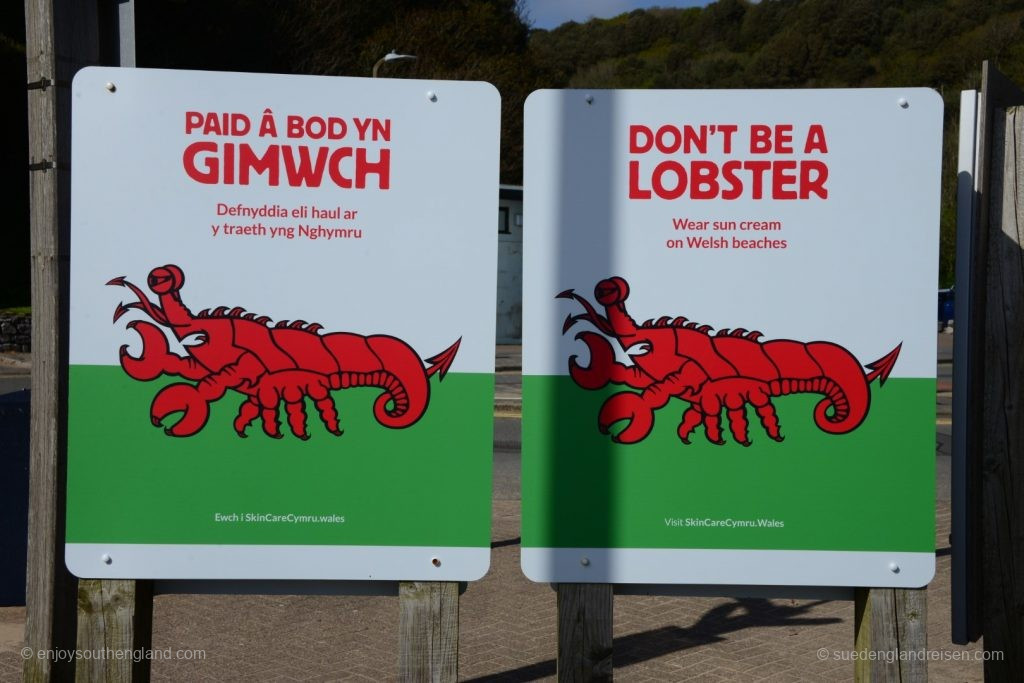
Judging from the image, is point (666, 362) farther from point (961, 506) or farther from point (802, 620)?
point (802, 620)

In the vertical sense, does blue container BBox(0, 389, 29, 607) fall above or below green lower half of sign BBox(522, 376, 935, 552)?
below

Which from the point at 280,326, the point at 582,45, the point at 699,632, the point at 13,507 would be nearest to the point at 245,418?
the point at 280,326

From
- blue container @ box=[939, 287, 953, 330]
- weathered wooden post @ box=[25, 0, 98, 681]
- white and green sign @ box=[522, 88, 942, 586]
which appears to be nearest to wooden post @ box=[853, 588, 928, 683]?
white and green sign @ box=[522, 88, 942, 586]

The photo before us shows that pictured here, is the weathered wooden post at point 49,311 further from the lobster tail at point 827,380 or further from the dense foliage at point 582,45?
the dense foliage at point 582,45

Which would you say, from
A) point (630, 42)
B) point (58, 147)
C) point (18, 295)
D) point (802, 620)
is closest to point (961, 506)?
point (802, 620)

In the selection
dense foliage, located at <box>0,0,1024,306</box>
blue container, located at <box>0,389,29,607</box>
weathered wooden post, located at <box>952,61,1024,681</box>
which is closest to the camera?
weathered wooden post, located at <box>952,61,1024,681</box>

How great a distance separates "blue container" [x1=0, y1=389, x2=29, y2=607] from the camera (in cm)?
470

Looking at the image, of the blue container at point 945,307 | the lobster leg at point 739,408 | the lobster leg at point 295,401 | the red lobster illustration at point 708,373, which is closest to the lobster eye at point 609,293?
the red lobster illustration at point 708,373

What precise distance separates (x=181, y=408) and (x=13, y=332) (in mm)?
20761

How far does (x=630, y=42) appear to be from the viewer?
92438mm

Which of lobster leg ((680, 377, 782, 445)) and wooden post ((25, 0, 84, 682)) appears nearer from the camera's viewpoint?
lobster leg ((680, 377, 782, 445))

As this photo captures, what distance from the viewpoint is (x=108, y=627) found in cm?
321

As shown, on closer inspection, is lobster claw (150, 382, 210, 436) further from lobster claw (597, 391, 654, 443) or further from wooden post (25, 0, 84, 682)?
lobster claw (597, 391, 654, 443)

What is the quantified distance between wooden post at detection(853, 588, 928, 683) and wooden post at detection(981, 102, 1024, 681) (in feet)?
1.73
